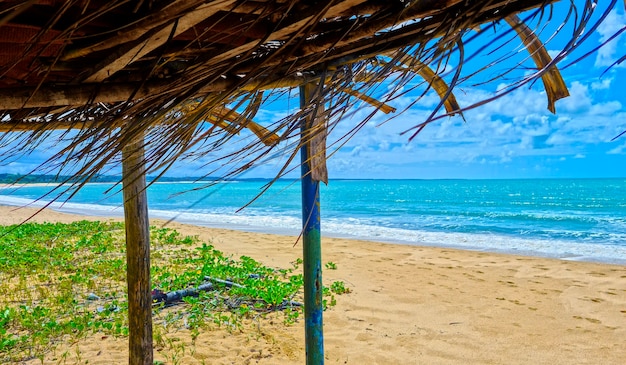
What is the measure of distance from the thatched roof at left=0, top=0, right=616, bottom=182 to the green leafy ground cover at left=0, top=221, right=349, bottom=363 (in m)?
3.55

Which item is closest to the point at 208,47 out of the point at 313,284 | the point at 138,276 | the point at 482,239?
the point at 313,284

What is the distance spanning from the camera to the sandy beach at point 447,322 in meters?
4.43

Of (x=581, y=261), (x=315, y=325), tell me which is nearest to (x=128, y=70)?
(x=315, y=325)

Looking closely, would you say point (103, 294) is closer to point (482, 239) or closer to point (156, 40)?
point (156, 40)

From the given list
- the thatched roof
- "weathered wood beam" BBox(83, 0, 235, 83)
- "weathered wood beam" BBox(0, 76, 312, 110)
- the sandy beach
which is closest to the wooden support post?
the sandy beach

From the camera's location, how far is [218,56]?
4.15 feet

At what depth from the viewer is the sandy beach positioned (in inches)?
174

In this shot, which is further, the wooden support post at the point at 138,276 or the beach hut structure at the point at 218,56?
the wooden support post at the point at 138,276

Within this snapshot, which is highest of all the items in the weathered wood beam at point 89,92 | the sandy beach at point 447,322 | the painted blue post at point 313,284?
the weathered wood beam at point 89,92

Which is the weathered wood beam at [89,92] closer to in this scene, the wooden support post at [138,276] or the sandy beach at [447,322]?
the wooden support post at [138,276]

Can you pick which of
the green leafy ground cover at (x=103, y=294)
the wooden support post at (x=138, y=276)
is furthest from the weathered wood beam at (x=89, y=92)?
the green leafy ground cover at (x=103, y=294)

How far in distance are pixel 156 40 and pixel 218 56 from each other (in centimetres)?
19

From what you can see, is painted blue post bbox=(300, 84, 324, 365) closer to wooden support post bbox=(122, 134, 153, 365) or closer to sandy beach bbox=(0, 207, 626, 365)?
wooden support post bbox=(122, 134, 153, 365)

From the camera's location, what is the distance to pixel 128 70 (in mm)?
1479
